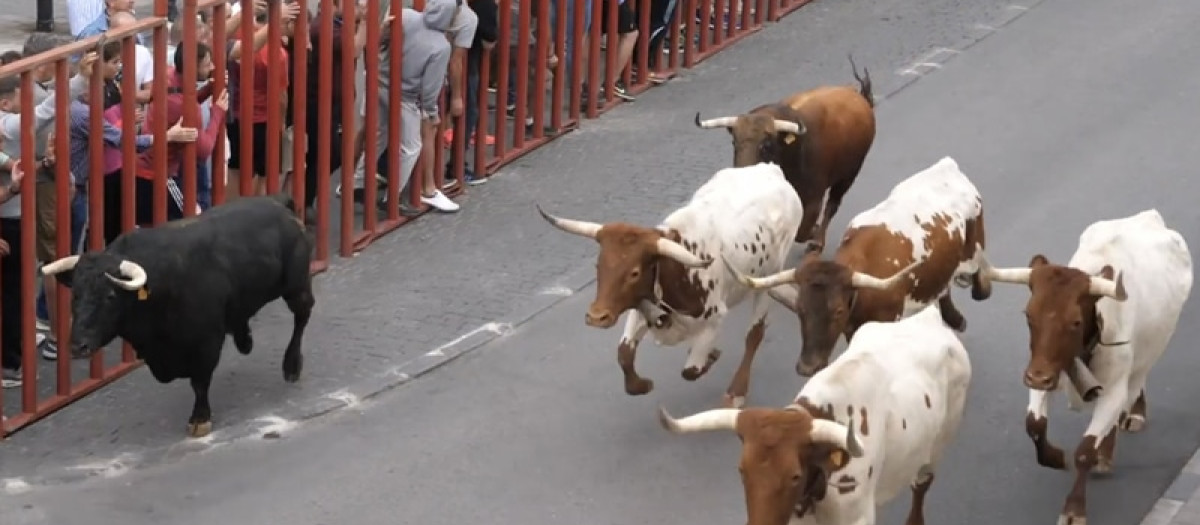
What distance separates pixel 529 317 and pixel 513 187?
2.71 meters

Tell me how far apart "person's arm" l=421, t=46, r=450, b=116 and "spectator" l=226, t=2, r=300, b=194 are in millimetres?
1186

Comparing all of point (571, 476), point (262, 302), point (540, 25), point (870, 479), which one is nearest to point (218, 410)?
point (262, 302)

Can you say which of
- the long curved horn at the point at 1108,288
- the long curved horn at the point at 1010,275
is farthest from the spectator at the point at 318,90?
the long curved horn at the point at 1108,288

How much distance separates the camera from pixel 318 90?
46.3 ft

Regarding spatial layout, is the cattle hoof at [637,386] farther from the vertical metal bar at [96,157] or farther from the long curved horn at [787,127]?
the vertical metal bar at [96,157]

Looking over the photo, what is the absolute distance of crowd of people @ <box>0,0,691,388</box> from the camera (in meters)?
11.9

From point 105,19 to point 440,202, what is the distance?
9.19 ft

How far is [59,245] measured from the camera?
1183cm

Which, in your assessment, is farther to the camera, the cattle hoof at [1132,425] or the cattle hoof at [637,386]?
the cattle hoof at [1132,425]

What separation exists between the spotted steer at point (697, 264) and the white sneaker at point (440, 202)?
3323 millimetres

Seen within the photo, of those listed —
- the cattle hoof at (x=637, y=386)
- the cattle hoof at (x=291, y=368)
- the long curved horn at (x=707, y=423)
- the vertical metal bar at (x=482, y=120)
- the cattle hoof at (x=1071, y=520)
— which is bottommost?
the cattle hoof at (x=291, y=368)

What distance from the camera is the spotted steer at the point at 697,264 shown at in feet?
36.5

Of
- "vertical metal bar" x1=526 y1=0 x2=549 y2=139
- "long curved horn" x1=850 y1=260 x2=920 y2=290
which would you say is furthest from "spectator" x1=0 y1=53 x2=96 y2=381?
"vertical metal bar" x1=526 y1=0 x2=549 y2=139

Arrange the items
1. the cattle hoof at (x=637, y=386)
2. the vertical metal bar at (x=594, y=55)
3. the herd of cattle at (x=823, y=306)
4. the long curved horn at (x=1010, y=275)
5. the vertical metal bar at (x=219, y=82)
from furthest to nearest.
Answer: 1. the vertical metal bar at (x=594, y=55)
2. the vertical metal bar at (x=219, y=82)
3. the cattle hoof at (x=637, y=386)
4. the long curved horn at (x=1010, y=275)
5. the herd of cattle at (x=823, y=306)
